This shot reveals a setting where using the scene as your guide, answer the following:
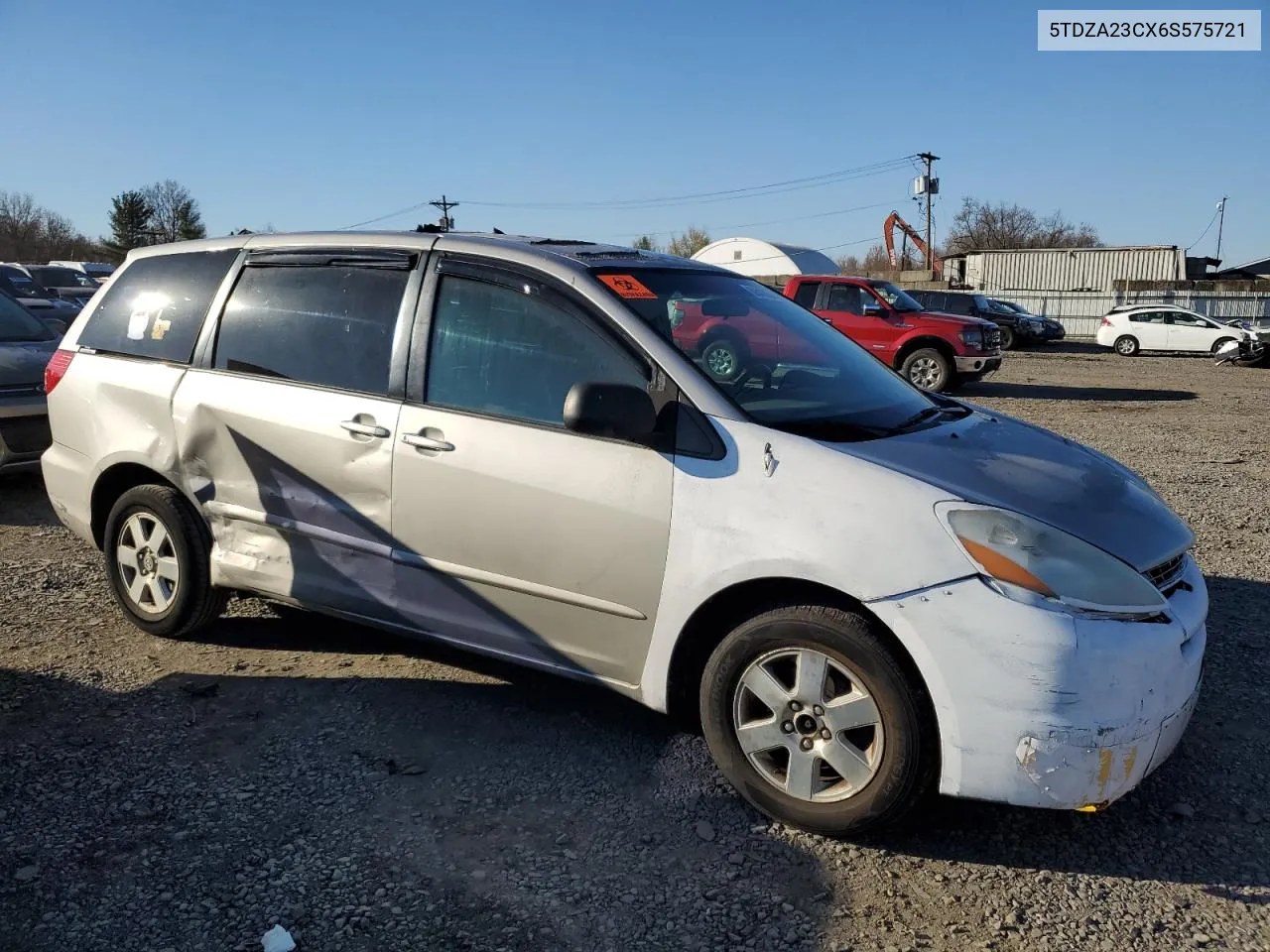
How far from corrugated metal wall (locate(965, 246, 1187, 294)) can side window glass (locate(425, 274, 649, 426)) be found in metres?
45.2

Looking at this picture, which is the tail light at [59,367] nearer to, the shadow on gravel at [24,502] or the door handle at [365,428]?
the door handle at [365,428]

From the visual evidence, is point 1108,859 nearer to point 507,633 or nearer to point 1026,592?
point 1026,592

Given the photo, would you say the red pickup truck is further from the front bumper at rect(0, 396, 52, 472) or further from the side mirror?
the side mirror

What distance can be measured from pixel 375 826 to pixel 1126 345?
30636mm

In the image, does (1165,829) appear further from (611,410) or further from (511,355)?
(511,355)

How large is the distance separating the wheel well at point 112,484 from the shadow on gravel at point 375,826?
878 mm

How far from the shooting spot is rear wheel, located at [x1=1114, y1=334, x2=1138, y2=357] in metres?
29.4

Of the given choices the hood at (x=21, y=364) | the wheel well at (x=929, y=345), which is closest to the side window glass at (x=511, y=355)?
the hood at (x=21, y=364)

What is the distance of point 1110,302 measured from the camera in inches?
1561

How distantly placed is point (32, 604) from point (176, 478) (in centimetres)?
145

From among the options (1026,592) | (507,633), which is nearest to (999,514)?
(1026,592)

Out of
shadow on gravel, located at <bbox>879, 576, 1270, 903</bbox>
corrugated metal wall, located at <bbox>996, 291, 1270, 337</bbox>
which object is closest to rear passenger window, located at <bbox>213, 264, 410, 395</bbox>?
shadow on gravel, located at <bbox>879, 576, 1270, 903</bbox>

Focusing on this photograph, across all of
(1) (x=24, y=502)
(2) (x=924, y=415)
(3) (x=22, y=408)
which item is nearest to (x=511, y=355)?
(2) (x=924, y=415)

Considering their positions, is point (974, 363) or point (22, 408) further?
point (974, 363)
